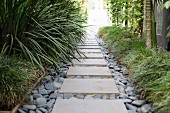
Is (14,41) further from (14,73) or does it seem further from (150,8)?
(150,8)

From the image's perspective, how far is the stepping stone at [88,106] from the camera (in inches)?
69.7

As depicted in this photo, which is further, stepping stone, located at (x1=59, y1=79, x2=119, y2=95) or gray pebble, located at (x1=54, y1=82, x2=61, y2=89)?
gray pebble, located at (x1=54, y1=82, x2=61, y2=89)

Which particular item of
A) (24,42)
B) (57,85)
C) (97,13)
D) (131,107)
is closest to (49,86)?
(57,85)

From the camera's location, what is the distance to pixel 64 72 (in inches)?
119

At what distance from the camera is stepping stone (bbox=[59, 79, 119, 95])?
88.2 inches

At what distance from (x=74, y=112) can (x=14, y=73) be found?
543 mm

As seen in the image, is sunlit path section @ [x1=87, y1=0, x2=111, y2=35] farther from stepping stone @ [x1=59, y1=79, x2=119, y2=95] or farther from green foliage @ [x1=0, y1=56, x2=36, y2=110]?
green foliage @ [x1=0, y1=56, x2=36, y2=110]

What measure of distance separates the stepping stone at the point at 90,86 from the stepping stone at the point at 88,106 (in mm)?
262

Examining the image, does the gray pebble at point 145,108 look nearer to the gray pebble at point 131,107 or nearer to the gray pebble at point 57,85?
the gray pebble at point 131,107

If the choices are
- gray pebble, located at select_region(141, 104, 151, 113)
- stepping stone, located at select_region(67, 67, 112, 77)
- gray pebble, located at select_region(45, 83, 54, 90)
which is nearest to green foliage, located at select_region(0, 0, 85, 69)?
gray pebble, located at select_region(45, 83, 54, 90)

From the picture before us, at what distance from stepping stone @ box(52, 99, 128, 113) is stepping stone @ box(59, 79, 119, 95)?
262 millimetres

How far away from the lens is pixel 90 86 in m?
2.40

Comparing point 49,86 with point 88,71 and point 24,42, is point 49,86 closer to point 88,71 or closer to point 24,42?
point 24,42

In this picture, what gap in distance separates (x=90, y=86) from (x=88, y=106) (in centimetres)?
56
